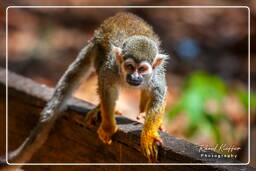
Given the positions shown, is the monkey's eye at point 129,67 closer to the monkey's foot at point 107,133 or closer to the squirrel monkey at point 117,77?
the squirrel monkey at point 117,77

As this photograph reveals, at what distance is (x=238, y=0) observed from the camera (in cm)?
458

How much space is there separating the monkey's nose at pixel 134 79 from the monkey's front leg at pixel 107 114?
0.18m

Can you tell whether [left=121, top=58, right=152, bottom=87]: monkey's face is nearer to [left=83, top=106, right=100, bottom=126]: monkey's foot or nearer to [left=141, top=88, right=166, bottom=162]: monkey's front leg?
[left=141, top=88, right=166, bottom=162]: monkey's front leg

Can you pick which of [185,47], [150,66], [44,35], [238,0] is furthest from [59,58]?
[150,66]

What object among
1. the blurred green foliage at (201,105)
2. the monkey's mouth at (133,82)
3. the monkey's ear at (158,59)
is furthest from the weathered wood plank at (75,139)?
the blurred green foliage at (201,105)

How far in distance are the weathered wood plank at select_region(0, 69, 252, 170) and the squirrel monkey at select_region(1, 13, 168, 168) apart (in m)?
0.05

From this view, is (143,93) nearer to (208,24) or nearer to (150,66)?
(150,66)

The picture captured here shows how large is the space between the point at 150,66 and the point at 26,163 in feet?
3.00

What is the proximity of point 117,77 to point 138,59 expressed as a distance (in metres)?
0.26

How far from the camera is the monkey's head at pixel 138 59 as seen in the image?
246cm

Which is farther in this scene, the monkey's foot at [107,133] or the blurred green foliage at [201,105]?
the blurred green foliage at [201,105]

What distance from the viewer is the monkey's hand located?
2559mm

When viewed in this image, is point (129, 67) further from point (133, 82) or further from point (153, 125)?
point (153, 125)

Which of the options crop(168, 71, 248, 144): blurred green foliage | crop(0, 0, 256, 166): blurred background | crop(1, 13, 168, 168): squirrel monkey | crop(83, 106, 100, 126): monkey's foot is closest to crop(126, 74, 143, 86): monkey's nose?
crop(1, 13, 168, 168): squirrel monkey
